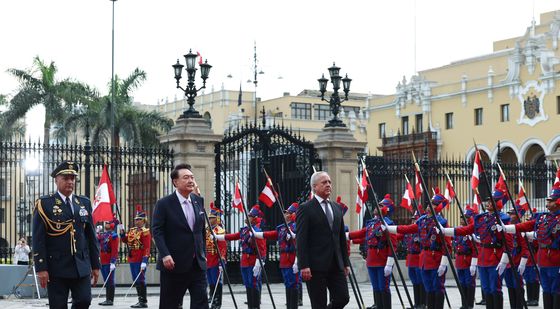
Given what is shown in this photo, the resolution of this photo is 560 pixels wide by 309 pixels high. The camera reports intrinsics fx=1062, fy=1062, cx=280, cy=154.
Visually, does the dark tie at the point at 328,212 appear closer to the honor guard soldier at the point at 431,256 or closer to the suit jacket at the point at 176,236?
the suit jacket at the point at 176,236

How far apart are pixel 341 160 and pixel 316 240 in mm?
14262

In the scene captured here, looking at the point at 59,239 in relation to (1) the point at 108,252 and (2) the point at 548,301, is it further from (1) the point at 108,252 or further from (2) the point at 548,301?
(1) the point at 108,252

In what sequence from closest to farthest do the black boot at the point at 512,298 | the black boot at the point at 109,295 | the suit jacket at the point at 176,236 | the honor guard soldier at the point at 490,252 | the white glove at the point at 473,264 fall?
1. the suit jacket at the point at 176,236
2. the honor guard soldier at the point at 490,252
3. the white glove at the point at 473,264
4. the black boot at the point at 512,298
5. the black boot at the point at 109,295

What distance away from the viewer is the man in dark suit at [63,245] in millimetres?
10078

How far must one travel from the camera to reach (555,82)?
52125mm

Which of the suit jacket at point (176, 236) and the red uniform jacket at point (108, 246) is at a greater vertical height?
the suit jacket at point (176, 236)

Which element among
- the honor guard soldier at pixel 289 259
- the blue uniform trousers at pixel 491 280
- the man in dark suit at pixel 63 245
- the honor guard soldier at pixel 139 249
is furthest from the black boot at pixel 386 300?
the man in dark suit at pixel 63 245

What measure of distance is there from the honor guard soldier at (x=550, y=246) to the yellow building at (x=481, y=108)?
38.5 meters

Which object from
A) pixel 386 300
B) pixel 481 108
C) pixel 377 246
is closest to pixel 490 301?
pixel 386 300

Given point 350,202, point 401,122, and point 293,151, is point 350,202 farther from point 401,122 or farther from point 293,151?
point 401,122

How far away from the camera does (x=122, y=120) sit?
42.3 metres

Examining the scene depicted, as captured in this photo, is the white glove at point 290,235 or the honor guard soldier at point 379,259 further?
the white glove at point 290,235

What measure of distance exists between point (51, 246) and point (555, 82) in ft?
148

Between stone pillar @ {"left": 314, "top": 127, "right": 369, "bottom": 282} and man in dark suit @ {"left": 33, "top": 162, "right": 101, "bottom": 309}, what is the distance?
1482 cm
